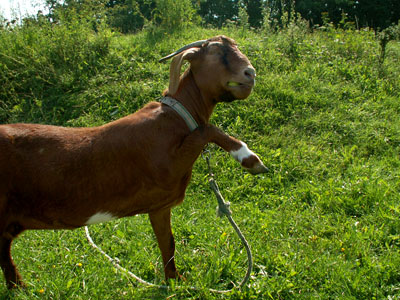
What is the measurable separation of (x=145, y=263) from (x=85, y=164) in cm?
124

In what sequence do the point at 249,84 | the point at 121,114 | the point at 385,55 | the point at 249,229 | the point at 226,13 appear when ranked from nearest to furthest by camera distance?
the point at 249,84 → the point at 249,229 → the point at 121,114 → the point at 385,55 → the point at 226,13

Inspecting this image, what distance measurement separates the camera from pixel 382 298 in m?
2.64

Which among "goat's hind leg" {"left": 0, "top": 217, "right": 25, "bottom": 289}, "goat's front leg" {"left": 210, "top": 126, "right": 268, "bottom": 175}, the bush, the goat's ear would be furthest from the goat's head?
the bush

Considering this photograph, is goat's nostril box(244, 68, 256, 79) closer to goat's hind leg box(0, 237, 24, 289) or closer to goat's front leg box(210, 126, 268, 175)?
goat's front leg box(210, 126, 268, 175)

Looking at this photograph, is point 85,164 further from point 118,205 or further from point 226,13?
point 226,13

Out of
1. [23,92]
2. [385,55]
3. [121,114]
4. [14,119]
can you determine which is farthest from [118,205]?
[385,55]

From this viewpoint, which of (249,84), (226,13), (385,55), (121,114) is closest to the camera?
(249,84)

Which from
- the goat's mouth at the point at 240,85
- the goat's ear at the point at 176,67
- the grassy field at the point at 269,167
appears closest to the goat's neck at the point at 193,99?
the goat's ear at the point at 176,67

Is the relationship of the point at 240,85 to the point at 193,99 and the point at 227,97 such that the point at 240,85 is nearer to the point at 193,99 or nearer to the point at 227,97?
the point at 227,97

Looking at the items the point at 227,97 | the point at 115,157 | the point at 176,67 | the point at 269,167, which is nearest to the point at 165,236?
the point at 115,157

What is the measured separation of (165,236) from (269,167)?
2149mm

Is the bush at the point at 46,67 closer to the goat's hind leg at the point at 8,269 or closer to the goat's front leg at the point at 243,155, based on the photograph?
the goat's hind leg at the point at 8,269

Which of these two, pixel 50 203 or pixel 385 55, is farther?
pixel 385 55

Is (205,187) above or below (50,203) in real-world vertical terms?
below
